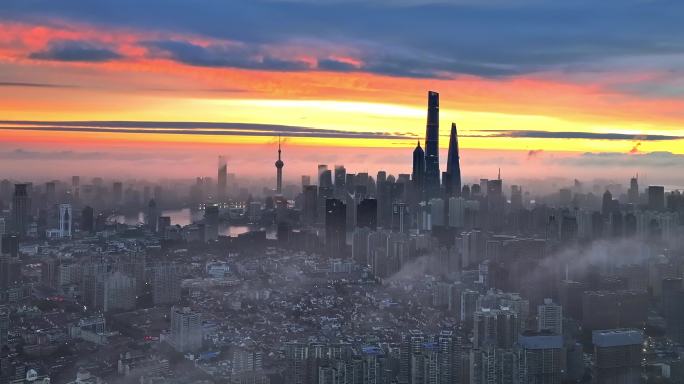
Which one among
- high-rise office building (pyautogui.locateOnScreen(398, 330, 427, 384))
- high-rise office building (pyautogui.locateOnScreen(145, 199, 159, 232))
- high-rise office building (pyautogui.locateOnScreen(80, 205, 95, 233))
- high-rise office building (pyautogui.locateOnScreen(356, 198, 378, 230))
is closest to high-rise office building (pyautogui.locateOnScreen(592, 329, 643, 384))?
high-rise office building (pyautogui.locateOnScreen(398, 330, 427, 384))

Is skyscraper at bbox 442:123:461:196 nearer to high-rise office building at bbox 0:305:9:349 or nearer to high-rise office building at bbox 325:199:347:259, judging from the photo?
high-rise office building at bbox 325:199:347:259

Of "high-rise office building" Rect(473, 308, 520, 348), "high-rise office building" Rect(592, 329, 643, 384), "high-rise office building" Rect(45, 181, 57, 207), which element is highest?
"high-rise office building" Rect(45, 181, 57, 207)

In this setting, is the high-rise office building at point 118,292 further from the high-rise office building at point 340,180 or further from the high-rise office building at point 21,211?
the high-rise office building at point 340,180

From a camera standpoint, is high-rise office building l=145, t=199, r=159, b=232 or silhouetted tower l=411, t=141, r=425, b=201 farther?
silhouetted tower l=411, t=141, r=425, b=201

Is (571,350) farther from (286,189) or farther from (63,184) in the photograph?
(286,189)

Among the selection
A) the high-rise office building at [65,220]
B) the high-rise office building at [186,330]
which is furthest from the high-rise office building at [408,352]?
the high-rise office building at [65,220]

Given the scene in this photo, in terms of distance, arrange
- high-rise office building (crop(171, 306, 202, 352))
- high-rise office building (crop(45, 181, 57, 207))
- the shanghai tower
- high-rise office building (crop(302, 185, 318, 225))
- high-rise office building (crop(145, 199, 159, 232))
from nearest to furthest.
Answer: high-rise office building (crop(171, 306, 202, 352)) → high-rise office building (crop(45, 181, 57, 207)) → high-rise office building (crop(145, 199, 159, 232)) → high-rise office building (crop(302, 185, 318, 225)) → the shanghai tower
